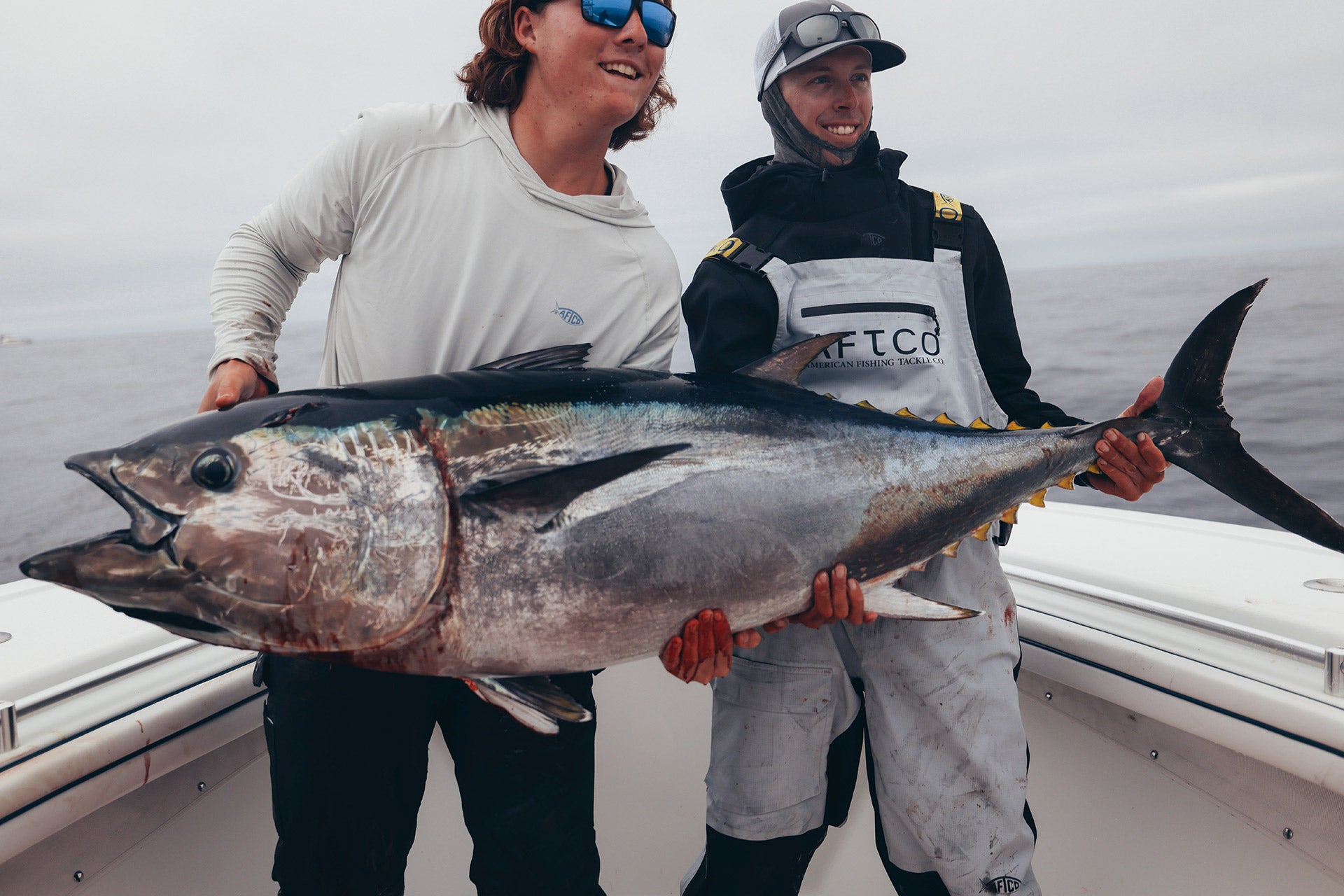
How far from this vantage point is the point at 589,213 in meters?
1.60

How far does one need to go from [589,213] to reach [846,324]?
0.61 metres

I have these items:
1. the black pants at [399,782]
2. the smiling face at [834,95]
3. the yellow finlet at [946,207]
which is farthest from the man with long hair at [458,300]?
the yellow finlet at [946,207]

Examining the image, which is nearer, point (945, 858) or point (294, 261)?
point (294, 261)

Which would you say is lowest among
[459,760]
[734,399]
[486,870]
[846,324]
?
[486,870]

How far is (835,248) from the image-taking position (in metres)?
1.83

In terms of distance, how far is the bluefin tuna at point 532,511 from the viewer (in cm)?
99

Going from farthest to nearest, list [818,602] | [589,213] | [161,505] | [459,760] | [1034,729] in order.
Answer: [1034,729], [589,213], [459,760], [818,602], [161,505]

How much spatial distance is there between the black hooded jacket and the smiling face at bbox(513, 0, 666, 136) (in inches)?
17.1

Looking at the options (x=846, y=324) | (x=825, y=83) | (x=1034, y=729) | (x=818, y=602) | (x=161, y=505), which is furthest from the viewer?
(x=1034, y=729)

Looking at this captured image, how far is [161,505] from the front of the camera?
0.99m

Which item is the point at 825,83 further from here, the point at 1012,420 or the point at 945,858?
the point at 945,858

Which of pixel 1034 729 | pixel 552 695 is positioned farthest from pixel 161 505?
pixel 1034 729

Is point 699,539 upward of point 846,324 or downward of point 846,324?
downward

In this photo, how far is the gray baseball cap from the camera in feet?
6.07
